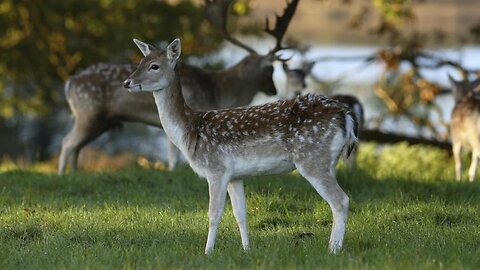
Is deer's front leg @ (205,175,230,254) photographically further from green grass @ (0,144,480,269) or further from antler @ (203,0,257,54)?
antler @ (203,0,257,54)

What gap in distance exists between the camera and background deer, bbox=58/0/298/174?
11742 millimetres

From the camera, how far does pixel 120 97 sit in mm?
11734

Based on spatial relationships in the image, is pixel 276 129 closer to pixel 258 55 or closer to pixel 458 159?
pixel 258 55

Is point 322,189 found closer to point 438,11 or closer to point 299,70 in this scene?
point 299,70

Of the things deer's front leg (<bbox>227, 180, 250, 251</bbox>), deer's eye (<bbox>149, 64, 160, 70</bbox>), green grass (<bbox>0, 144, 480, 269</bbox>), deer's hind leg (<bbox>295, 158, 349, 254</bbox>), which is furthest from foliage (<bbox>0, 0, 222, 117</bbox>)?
deer's hind leg (<bbox>295, 158, 349, 254</bbox>)

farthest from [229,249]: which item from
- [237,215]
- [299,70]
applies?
[299,70]

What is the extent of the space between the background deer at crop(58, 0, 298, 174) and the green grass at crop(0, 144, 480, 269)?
3.33 feet

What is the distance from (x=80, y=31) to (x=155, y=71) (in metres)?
13.6

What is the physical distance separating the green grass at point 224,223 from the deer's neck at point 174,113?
29.0 inches

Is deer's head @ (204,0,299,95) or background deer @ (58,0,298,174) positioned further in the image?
deer's head @ (204,0,299,95)

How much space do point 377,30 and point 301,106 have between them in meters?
10.1

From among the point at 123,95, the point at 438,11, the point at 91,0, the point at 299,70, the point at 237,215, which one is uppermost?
the point at 237,215

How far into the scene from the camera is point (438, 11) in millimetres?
42562

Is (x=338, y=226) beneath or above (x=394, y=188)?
above
